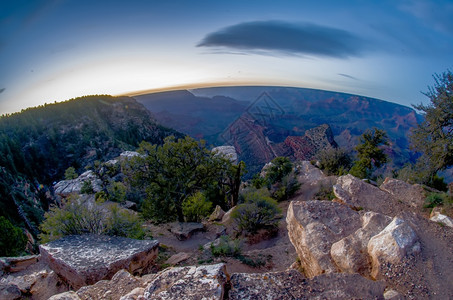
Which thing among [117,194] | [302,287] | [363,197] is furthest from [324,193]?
[117,194]

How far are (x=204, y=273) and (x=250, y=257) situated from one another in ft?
21.9

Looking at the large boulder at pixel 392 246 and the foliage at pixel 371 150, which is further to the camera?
the foliage at pixel 371 150

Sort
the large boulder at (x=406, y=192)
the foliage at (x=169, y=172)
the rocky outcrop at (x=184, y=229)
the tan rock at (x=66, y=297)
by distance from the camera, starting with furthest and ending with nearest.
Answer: the foliage at (x=169, y=172) < the rocky outcrop at (x=184, y=229) < the large boulder at (x=406, y=192) < the tan rock at (x=66, y=297)

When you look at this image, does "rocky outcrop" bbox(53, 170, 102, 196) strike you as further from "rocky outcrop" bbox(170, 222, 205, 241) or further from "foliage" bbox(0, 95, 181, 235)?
"rocky outcrop" bbox(170, 222, 205, 241)

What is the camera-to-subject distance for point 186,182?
50.6ft

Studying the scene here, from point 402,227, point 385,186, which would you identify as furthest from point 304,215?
point 385,186

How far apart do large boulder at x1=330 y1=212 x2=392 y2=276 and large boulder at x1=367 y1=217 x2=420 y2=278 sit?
171mm

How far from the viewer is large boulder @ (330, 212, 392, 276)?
458 cm

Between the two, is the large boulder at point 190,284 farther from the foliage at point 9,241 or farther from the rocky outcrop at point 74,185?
the rocky outcrop at point 74,185

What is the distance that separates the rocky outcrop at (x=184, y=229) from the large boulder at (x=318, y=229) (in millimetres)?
8186

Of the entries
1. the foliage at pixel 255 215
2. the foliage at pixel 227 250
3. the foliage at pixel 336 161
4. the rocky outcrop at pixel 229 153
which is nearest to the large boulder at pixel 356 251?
the foliage at pixel 227 250

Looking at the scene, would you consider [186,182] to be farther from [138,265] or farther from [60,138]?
[60,138]

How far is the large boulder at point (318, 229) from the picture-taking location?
552 centimetres

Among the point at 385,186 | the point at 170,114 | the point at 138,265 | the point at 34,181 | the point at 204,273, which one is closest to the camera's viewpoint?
the point at 204,273
